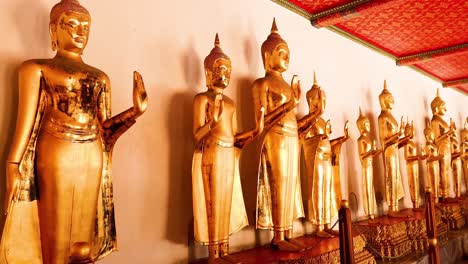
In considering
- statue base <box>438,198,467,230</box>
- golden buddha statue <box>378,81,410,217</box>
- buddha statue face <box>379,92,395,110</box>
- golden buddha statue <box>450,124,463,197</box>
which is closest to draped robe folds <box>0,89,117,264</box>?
golden buddha statue <box>378,81,410,217</box>

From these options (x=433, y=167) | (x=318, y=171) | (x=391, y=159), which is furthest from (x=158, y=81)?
(x=433, y=167)

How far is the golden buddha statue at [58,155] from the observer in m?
1.74

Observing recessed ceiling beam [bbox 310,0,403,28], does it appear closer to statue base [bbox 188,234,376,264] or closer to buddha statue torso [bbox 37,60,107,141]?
statue base [bbox 188,234,376,264]

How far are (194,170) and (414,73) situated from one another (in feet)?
16.3

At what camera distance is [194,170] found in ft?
8.05

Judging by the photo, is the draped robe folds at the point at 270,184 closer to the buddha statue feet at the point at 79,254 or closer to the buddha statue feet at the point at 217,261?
the buddha statue feet at the point at 217,261

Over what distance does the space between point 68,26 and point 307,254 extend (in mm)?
1915

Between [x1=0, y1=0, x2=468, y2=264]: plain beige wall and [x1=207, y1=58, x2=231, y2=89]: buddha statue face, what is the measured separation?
23 cm

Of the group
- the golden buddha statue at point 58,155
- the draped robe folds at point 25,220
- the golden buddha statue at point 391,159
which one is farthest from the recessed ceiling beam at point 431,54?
the draped robe folds at point 25,220

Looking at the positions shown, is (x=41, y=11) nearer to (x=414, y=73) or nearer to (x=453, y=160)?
(x=414, y=73)

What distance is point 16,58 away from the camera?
6.44ft

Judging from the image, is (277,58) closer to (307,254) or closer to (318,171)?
(318,171)

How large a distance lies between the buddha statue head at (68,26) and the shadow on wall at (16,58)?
0.18 m

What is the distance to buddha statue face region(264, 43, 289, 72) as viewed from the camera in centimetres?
303
